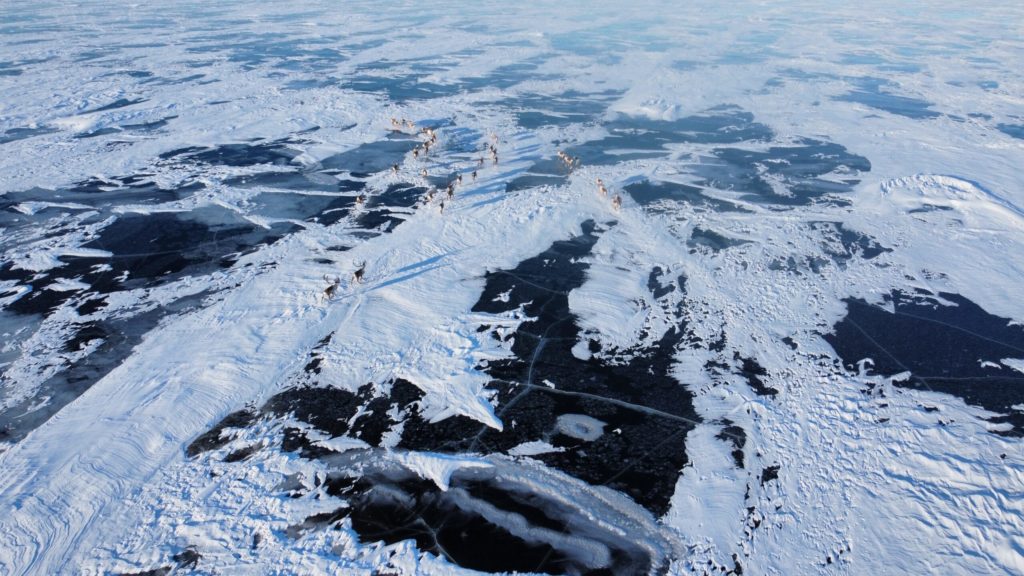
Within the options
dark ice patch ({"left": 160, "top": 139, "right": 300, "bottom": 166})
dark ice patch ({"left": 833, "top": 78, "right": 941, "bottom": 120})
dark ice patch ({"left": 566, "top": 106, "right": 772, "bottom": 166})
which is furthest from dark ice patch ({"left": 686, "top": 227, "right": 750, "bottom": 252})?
dark ice patch ({"left": 833, "top": 78, "right": 941, "bottom": 120})

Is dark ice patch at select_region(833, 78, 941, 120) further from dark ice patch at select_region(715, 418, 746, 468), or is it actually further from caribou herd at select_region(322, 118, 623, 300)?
dark ice patch at select_region(715, 418, 746, 468)

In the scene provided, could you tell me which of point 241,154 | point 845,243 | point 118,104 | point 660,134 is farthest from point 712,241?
point 118,104

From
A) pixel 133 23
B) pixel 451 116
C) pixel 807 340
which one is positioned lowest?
pixel 807 340

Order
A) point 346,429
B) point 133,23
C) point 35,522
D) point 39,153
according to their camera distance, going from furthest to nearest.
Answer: point 133,23, point 39,153, point 346,429, point 35,522

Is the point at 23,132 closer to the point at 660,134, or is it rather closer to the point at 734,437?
the point at 660,134

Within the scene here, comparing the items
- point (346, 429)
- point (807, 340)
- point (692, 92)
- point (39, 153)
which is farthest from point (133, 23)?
point (807, 340)

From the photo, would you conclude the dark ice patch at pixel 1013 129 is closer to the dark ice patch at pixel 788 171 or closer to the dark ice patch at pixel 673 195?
the dark ice patch at pixel 788 171

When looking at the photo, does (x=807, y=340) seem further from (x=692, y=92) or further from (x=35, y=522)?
(x=692, y=92)
